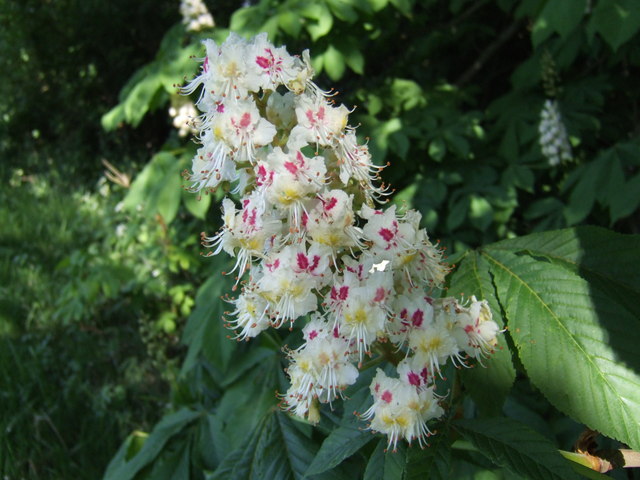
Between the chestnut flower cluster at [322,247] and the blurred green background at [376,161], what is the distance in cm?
108

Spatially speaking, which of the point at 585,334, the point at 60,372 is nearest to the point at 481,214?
the point at 585,334

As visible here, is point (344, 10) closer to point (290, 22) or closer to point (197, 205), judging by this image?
point (290, 22)

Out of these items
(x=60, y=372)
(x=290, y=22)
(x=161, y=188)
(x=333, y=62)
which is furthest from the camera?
(x=60, y=372)

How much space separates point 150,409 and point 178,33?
185 cm

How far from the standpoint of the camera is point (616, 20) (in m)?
1.87

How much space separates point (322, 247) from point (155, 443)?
3.73ft

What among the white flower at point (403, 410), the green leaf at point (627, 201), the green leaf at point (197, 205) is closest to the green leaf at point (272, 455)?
the white flower at point (403, 410)

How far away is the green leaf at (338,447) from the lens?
857mm

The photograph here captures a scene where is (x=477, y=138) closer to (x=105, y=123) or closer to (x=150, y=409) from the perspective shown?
(x=105, y=123)

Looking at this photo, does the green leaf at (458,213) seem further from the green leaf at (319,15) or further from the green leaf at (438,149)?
the green leaf at (319,15)

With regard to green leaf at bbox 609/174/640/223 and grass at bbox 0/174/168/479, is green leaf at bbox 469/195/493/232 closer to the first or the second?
green leaf at bbox 609/174/640/223

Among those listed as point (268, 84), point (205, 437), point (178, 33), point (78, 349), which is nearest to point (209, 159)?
point (268, 84)

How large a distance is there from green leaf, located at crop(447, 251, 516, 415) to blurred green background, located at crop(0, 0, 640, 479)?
109 cm

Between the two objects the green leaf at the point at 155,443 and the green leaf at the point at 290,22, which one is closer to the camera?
the green leaf at the point at 155,443
